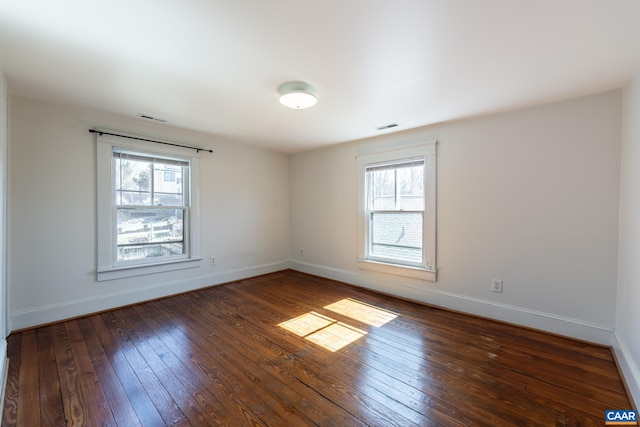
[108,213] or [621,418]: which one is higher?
[108,213]

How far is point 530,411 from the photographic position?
164 centimetres

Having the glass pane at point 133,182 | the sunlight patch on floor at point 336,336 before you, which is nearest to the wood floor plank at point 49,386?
the glass pane at point 133,182

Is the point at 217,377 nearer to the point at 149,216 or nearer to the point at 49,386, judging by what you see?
the point at 49,386

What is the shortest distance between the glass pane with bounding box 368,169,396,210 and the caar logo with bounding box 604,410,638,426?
270 centimetres

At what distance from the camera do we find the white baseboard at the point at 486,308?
8.12ft

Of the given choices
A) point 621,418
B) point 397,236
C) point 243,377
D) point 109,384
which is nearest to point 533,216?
point 397,236

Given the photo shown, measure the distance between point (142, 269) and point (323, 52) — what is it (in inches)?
134

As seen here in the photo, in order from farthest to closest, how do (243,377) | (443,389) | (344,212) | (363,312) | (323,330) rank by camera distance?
(344,212) < (363,312) < (323,330) < (243,377) < (443,389)

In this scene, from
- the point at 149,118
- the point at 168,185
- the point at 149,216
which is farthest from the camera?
the point at 168,185

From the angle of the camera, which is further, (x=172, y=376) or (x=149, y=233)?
(x=149, y=233)

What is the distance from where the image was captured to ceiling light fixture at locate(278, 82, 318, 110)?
234 cm

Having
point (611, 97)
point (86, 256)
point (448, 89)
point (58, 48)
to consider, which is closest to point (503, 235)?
point (611, 97)

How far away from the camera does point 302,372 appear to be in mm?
2045

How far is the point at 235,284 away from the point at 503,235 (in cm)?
376
